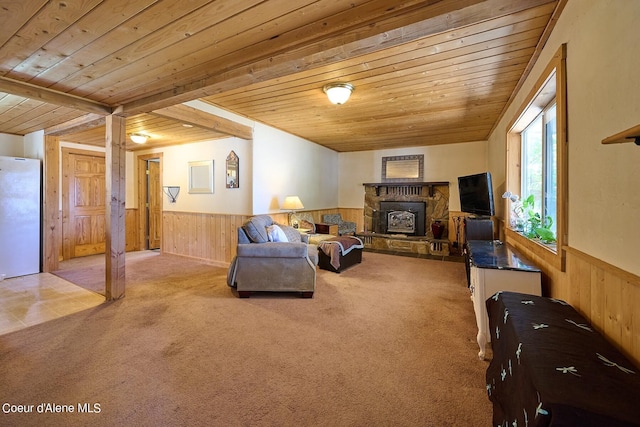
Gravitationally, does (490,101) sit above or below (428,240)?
above

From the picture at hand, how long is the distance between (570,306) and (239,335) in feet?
7.47

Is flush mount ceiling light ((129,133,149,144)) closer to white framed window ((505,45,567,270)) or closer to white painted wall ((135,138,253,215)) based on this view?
white painted wall ((135,138,253,215))

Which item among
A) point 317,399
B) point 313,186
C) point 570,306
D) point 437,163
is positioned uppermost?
point 437,163

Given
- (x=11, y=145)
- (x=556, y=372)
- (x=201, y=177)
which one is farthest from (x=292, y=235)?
(x=11, y=145)

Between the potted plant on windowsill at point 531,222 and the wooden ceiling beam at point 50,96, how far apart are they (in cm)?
447

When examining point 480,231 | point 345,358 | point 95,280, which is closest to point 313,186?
point 480,231

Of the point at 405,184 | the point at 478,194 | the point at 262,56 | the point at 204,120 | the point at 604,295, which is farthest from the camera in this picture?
the point at 405,184

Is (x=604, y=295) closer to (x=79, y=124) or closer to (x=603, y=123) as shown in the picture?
(x=603, y=123)

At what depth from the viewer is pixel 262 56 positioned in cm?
221

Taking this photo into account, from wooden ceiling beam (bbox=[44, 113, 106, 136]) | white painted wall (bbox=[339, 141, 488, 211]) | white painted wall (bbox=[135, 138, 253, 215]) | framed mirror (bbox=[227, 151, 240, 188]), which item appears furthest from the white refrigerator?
white painted wall (bbox=[339, 141, 488, 211])

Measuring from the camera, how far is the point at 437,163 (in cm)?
638

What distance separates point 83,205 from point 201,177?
255 centimetres

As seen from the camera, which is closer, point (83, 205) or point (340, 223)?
point (83, 205)

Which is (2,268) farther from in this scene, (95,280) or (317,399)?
(317,399)
